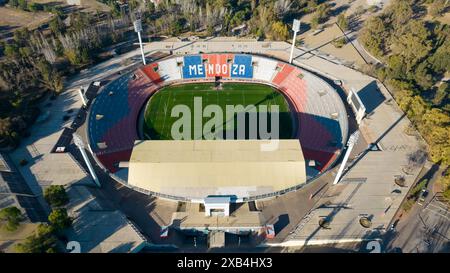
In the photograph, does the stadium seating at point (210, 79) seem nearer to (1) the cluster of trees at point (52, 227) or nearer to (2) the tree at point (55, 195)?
(2) the tree at point (55, 195)

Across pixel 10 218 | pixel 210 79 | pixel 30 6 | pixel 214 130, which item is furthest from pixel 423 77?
pixel 30 6

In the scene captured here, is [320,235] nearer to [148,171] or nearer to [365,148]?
[365,148]

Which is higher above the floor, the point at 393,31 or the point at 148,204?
the point at 393,31

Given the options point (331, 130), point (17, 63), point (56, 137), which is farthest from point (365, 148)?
point (17, 63)

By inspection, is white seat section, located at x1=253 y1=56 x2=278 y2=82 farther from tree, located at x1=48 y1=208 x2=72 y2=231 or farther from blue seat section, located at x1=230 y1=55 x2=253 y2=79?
tree, located at x1=48 y1=208 x2=72 y2=231

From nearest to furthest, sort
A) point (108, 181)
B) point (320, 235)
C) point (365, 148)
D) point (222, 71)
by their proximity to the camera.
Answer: point (320, 235)
point (108, 181)
point (365, 148)
point (222, 71)

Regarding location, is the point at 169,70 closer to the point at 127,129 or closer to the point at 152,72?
the point at 152,72

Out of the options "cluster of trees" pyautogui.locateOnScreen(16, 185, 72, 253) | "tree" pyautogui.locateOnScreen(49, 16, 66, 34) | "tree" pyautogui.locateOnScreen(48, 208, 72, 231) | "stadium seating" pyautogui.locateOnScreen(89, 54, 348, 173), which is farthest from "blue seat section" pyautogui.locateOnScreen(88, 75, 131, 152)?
"tree" pyautogui.locateOnScreen(49, 16, 66, 34)
